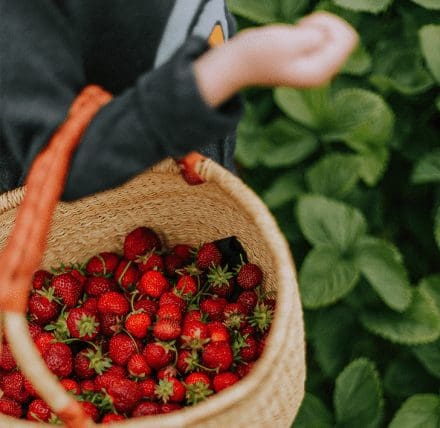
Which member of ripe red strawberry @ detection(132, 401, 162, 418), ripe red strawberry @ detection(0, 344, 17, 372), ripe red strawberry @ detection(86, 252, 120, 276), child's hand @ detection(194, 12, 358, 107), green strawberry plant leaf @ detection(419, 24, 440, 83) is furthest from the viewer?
green strawberry plant leaf @ detection(419, 24, 440, 83)

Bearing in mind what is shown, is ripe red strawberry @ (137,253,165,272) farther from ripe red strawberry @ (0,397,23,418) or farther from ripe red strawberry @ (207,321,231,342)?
ripe red strawberry @ (0,397,23,418)

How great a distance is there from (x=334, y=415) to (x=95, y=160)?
27.7 inches

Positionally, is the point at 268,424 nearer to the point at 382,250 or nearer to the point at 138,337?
the point at 138,337

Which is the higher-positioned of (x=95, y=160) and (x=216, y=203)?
(x=95, y=160)

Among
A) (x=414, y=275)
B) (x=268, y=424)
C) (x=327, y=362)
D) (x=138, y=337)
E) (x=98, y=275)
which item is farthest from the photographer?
(x=414, y=275)

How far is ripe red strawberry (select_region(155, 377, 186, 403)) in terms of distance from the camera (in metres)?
0.76

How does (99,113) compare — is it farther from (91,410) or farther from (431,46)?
(431,46)

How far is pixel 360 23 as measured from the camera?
126 cm

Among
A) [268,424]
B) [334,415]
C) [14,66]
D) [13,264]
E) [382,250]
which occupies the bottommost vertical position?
[334,415]

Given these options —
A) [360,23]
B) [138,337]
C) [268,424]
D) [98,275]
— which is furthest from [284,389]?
[360,23]

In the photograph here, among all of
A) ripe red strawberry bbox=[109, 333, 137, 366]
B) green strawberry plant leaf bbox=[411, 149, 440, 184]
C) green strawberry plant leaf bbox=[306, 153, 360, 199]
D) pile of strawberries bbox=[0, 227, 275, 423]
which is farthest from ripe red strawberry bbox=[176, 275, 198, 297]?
green strawberry plant leaf bbox=[411, 149, 440, 184]

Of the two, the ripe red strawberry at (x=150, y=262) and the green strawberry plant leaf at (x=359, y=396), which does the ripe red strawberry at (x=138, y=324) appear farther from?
the green strawberry plant leaf at (x=359, y=396)

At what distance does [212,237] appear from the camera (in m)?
0.95

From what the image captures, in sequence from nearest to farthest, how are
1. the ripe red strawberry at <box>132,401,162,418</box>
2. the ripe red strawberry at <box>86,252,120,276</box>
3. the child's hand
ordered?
the child's hand → the ripe red strawberry at <box>132,401,162,418</box> → the ripe red strawberry at <box>86,252,120,276</box>
